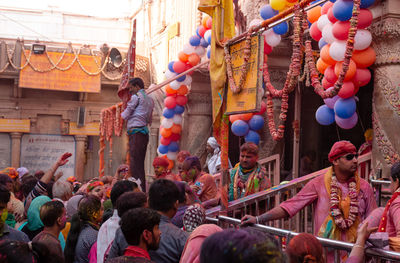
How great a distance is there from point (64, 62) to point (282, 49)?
381 inches

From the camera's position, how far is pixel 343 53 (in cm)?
543

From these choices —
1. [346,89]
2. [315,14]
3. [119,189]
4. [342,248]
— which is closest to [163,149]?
[315,14]

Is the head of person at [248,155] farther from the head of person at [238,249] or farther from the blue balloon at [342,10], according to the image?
the head of person at [238,249]

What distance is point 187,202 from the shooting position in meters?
4.22

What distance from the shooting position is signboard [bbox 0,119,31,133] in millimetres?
16703

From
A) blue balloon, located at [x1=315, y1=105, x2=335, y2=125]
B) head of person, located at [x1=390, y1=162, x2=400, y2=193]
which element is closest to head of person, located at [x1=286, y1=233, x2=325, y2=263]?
head of person, located at [x1=390, y1=162, x2=400, y2=193]

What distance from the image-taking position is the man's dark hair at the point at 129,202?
11.3 ft

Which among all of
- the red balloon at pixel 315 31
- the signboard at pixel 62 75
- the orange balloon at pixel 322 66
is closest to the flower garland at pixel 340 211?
the orange balloon at pixel 322 66

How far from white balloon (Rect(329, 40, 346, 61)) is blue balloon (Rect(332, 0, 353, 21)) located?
26 centimetres

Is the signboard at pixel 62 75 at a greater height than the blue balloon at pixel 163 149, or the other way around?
the signboard at pixel 62 75

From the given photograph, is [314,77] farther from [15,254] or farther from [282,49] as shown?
[282,49]

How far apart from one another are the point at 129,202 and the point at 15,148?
47.4 ft

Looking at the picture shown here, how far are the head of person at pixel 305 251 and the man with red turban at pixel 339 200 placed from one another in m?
1.49

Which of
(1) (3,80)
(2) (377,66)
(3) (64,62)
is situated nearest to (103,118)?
(3) (64,62)
